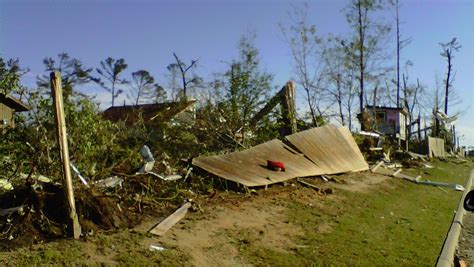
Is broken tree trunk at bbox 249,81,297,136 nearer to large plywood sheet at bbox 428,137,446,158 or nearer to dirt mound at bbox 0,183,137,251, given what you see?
dirt mound at bbox 0,183,137,251

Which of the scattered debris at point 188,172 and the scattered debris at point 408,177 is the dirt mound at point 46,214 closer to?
the scattered debris at point 188,172

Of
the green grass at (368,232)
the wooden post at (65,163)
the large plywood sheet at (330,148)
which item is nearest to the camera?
the wooden post at (65,163)

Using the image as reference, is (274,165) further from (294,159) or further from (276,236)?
(276,236)

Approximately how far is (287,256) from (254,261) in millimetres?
524

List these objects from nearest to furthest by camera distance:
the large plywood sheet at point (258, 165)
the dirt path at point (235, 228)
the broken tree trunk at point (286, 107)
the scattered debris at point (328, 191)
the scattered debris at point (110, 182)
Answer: the dirt path at point (235, 228), the scattered debris at point (110, 182), the large plywood sheet at point (258, 165), the scattered debris at point (328, 191), the broken tree trunk at point (286, 107)

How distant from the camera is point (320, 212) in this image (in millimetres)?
8641

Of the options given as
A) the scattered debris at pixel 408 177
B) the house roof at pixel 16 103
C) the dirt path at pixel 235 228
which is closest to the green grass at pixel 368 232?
the dirt path at pixel 235 228

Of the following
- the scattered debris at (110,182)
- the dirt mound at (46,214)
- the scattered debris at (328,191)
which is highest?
the scattered debris at (110,182)

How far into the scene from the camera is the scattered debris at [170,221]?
19.8ft

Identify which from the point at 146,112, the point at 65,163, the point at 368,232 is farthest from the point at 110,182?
the point at 146,112

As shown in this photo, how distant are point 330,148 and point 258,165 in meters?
3.53

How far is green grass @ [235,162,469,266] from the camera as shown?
250 inches

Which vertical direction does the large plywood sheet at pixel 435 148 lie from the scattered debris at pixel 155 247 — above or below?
below

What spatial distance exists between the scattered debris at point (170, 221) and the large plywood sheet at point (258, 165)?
1.63 meters
